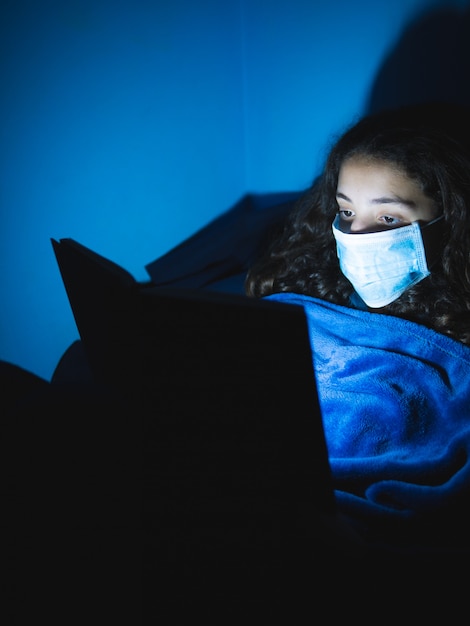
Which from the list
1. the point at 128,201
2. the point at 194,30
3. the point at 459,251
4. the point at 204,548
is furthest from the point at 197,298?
the point at 194,30

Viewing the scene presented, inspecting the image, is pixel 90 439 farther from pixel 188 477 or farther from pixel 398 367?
pixel 398 367

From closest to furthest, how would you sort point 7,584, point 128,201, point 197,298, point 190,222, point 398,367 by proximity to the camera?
1. point 197,298
2. point 7,584
3. point 398,367
4. point 128,201
5. point 190,222

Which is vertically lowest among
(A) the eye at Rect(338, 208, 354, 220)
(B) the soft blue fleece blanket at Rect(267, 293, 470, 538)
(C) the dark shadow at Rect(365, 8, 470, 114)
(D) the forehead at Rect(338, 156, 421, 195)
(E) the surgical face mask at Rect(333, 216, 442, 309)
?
(B) the soft blue fleece blanket at Rect(267, 293, 470, 538)

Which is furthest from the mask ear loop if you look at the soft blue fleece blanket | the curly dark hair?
the soft blue fleece blanket

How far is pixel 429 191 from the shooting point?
0.91 meters

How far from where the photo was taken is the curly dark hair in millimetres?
910

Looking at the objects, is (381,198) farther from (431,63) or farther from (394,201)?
(431,63)

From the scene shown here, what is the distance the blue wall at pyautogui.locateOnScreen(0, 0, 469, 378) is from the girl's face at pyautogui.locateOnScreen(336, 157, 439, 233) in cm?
48

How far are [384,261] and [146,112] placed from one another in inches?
36.9

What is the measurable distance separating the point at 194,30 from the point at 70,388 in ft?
4.06

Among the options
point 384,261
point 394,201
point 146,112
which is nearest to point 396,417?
point 384,261

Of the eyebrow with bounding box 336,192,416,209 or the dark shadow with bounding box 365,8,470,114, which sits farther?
the dark shadow with bounding box 365,8,470,114

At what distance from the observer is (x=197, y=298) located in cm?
43

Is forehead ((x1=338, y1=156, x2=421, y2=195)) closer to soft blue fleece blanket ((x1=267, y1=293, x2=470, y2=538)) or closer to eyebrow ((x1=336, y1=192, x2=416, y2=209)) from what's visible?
eyebrow ((x1=336, y1=192, x2=416, y2=209))
